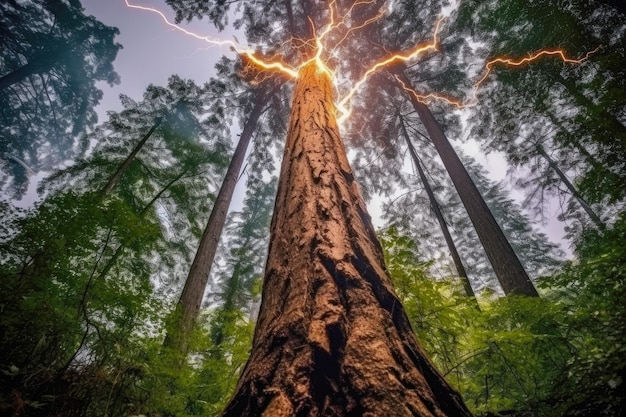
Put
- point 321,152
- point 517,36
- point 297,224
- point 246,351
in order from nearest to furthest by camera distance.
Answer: point 297,224, point 321,152, point 246,351, point 517,36

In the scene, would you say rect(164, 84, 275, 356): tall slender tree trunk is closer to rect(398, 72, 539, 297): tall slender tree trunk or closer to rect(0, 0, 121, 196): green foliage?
rect(398, 72, 539, 297): tall slender tree trunk

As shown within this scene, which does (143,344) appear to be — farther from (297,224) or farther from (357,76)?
(357,76)

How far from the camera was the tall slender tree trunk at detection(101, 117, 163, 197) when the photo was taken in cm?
973

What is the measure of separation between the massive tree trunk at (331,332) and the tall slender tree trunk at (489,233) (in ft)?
16.0

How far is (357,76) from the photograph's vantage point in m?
12.3

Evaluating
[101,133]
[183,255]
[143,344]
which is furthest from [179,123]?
[143,344]

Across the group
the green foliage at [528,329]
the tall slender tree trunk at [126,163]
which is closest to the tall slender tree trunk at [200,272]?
the tall slender tree trunk at [126,163]

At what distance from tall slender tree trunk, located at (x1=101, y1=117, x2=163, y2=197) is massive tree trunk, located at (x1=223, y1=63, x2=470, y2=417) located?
9.76 meters

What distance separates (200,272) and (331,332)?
6.41m

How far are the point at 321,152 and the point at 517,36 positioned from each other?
25.6ft

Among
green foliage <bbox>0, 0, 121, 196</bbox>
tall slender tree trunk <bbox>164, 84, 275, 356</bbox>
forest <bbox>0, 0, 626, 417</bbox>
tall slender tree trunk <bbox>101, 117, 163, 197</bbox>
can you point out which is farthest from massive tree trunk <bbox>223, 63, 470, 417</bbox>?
green foliage <bbox>0, 0, 121, 196</bbox>

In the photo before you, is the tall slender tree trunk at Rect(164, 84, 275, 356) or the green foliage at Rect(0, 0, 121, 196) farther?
the green foliage at Rect(0, 0, 121, 196)

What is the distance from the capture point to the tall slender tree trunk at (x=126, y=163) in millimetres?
9727

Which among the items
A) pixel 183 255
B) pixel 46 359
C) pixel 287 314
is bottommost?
pixel 287 314
